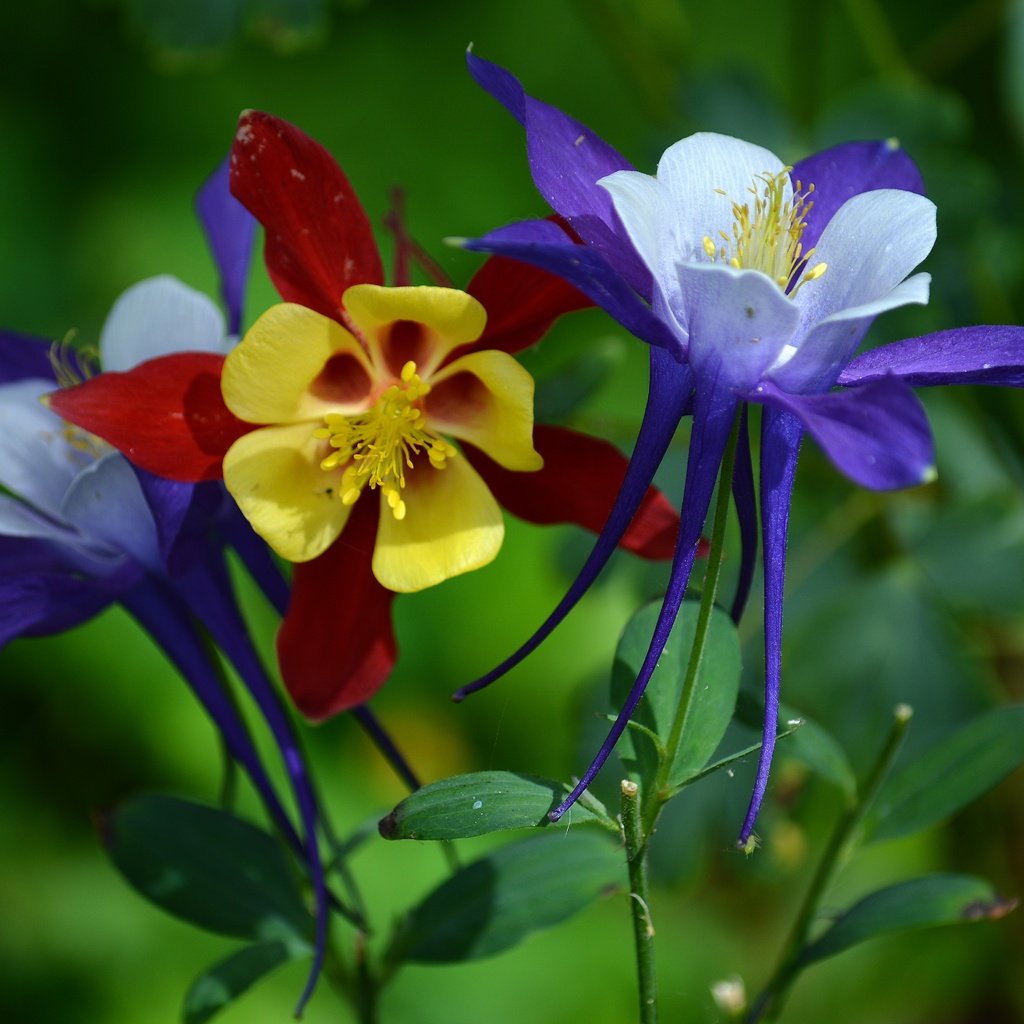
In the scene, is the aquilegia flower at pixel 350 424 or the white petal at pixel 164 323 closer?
the aquilegia flower at pixel 350 424

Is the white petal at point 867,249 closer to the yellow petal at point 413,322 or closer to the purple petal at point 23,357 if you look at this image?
the yellow petal at point 413,322

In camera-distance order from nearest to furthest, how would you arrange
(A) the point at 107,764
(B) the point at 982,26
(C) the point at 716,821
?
(C) the point at 716,821, (B) the point at 982,26, (A) the point at 107,764

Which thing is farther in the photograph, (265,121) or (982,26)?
(982,26)

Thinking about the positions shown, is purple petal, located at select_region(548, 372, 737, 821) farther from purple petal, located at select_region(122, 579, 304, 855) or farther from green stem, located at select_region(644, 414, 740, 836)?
purple petal, located at select_region(122, 579, 304, 855)

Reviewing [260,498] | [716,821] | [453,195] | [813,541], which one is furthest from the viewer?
[453,195]

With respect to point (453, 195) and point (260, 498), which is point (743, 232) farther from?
point (453, 195)

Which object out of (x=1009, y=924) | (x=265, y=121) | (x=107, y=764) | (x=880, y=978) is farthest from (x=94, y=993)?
(x=265, y=121)

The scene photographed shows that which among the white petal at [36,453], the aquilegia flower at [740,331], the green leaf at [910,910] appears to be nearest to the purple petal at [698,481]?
the aquilegia flower at [740,331]

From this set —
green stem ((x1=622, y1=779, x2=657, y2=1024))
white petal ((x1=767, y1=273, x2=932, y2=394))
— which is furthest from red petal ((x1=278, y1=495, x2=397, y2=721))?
white petal ((x1=767, y1=273, x2=932, y2=394))
